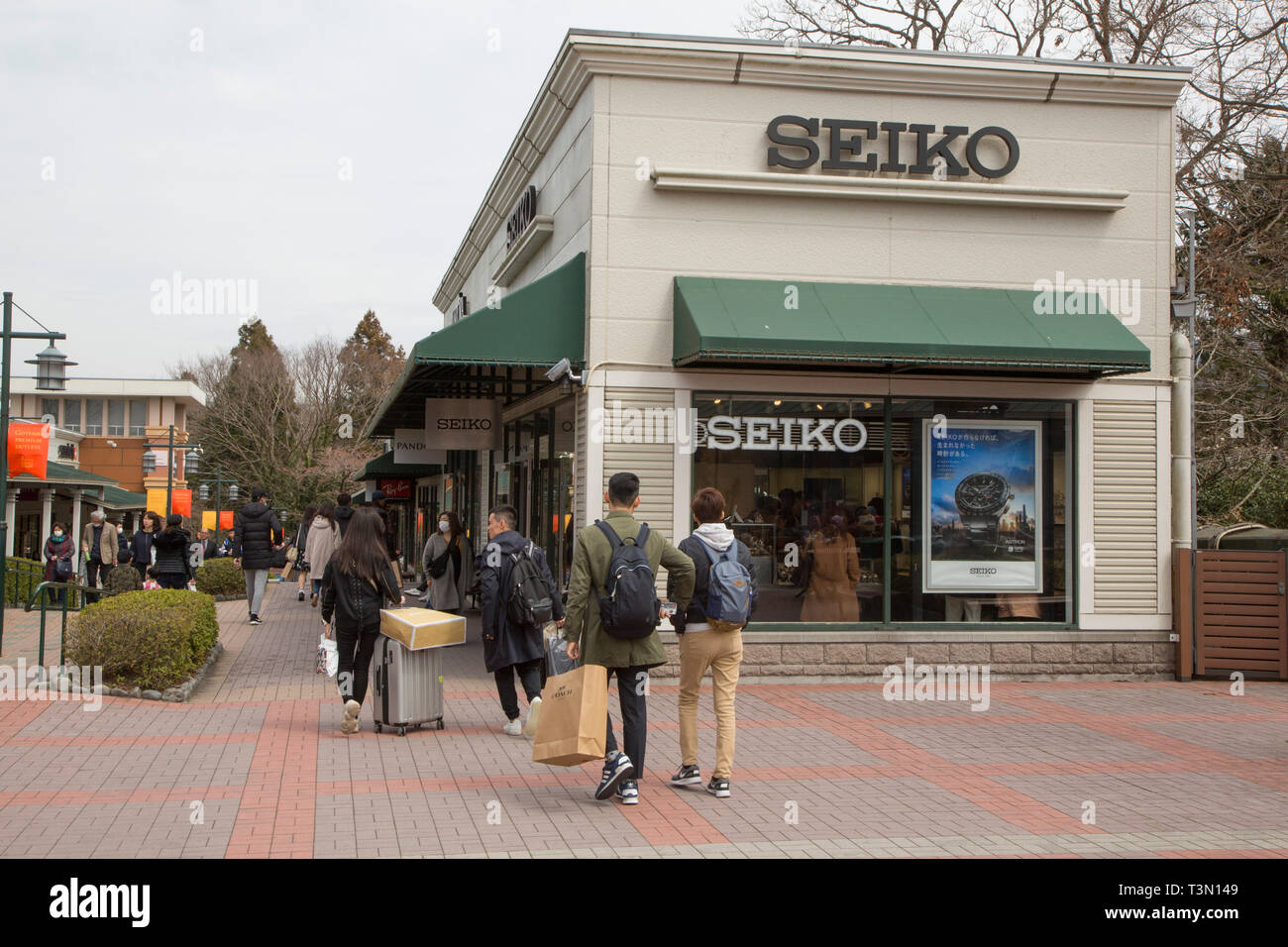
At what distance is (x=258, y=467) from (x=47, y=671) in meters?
43.5

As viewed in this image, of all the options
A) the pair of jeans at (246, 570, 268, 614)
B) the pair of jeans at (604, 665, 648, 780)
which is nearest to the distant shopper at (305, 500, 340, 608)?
the pair of jeans at (246, 570, 268, 614)

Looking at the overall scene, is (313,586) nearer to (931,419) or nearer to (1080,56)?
(931,419)

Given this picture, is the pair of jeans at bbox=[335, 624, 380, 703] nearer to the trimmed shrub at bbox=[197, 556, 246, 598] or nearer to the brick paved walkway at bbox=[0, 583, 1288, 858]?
the brick paved walkway at bbox=[0, 583, 1288, 858]

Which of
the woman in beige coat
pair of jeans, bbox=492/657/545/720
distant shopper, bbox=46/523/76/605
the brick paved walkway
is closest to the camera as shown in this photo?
the brick paved walkway

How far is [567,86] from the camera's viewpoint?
41.2 feet

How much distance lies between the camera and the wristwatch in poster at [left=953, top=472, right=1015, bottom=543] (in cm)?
1246

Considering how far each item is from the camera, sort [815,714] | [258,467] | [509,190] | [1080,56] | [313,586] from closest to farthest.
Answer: [815,714] < [509,190] < [313,586] < [1080,56] < [258,467]

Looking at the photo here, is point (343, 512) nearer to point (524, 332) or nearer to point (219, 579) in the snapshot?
point (524, 332)

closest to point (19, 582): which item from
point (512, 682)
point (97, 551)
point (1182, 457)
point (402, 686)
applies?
point (97, 551)

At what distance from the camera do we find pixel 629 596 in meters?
6.79

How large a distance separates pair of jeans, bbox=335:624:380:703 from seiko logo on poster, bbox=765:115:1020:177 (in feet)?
20.8

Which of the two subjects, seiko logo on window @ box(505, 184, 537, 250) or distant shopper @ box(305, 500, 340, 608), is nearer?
seiko logo on window @ box(505, 184, 537, 250)

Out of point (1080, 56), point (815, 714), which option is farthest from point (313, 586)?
point (1080, 56)

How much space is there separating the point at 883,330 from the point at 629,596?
5.66 meters
